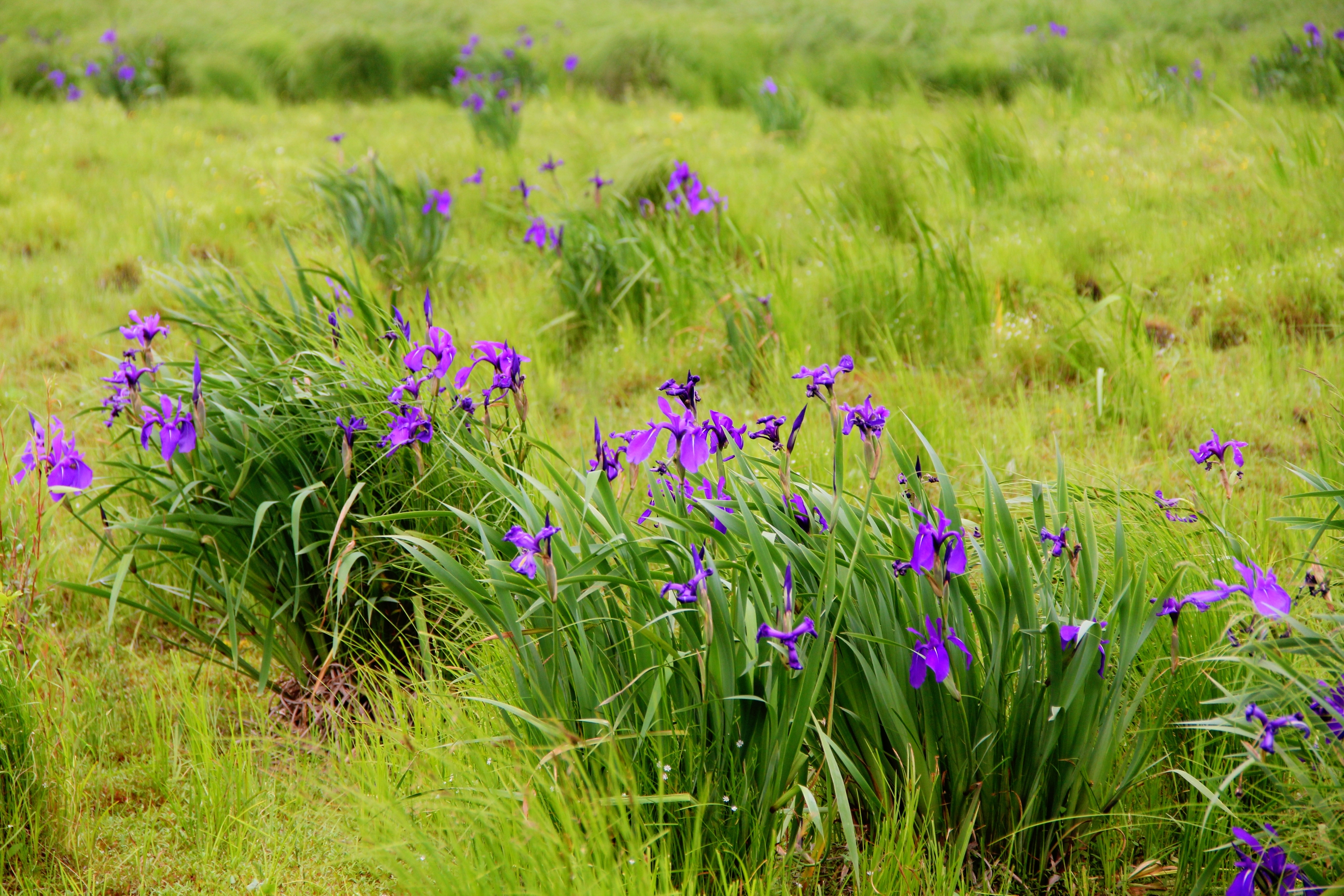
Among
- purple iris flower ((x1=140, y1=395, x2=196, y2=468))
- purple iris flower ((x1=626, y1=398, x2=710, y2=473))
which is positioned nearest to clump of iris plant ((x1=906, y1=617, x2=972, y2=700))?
purple iris flower ((x1=626, y1=398, x2=710, y2=473))

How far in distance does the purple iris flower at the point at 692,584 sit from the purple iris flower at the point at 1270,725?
2.55ft

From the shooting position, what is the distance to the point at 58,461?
1.91m

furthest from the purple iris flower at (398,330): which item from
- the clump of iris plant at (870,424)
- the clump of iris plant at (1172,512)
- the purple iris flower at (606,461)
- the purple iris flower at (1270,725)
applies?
the purple iris flower at (1270,725)

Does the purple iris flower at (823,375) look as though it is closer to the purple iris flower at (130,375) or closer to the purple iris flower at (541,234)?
the purple iris flower at (130,375)

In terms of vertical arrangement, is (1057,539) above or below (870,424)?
below

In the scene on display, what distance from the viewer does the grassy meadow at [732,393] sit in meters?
1.49

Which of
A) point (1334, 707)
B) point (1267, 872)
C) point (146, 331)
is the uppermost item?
point (146, 331)

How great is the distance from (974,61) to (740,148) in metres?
2.83

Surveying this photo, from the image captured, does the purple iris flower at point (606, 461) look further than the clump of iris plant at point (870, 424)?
Yes

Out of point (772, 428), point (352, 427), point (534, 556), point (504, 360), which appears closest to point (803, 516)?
point (772, 428)

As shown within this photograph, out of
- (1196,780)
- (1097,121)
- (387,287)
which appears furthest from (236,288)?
(1097,121)

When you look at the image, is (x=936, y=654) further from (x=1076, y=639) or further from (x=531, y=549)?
(x=531, y=549)

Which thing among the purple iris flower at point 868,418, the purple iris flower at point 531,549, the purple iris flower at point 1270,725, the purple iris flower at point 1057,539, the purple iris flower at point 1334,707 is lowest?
the purple iris flower at point 1334,707

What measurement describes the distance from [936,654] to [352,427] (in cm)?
133
